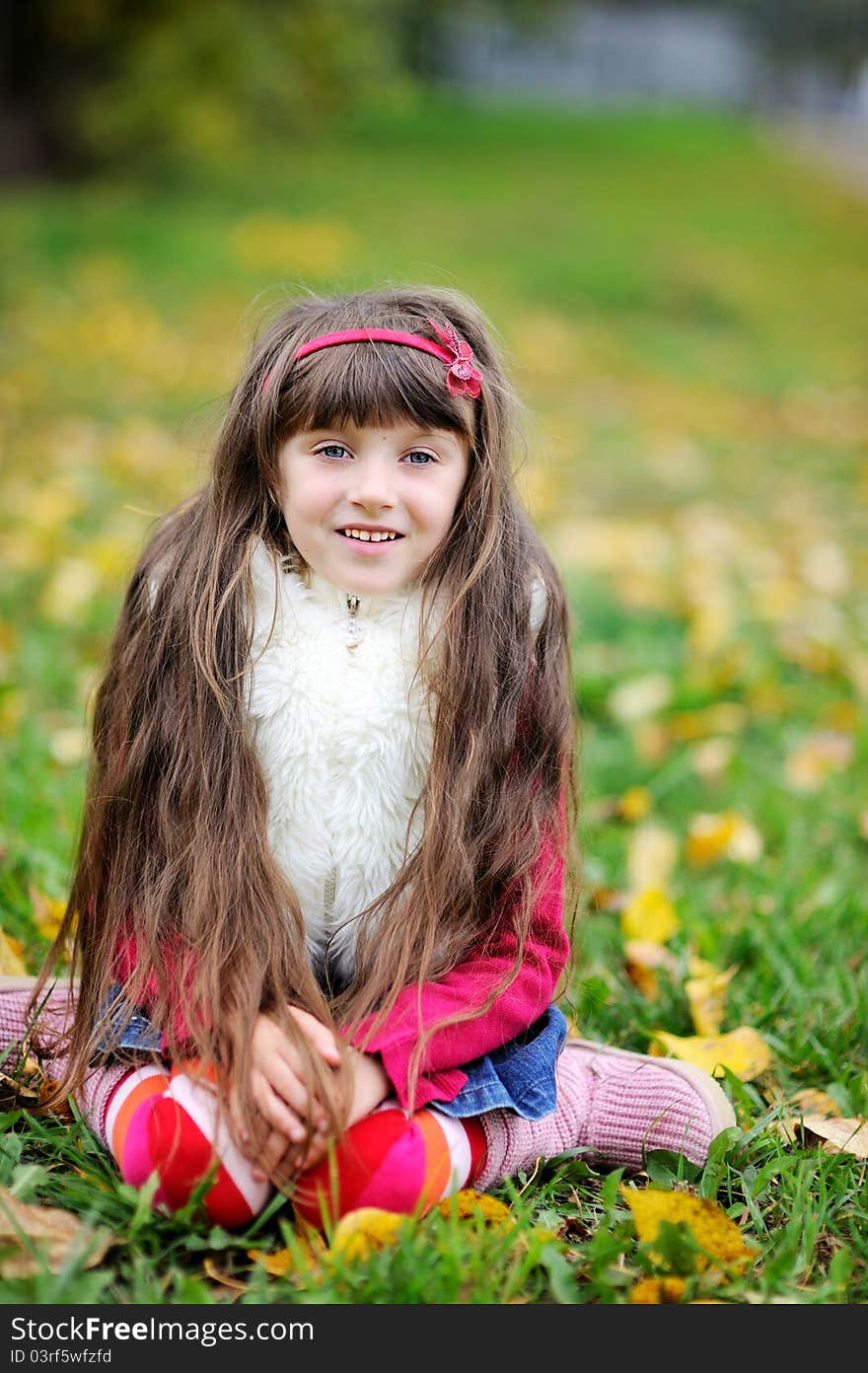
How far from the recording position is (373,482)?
155cm

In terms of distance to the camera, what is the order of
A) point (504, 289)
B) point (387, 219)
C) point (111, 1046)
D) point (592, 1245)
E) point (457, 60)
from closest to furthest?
point (592, 1245) → point (111, 1046) → point (504, 289) → point (387, 219) → point (457, 60)

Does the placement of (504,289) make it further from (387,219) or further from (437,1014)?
(437,1014)

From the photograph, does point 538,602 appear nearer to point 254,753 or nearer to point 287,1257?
point 254,753

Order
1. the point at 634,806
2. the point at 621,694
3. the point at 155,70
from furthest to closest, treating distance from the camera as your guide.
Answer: the point at 155,70 < the point at 621,694 < the point at 634,806

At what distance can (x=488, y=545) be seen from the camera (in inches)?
64.8

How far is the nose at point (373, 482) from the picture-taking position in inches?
60.9

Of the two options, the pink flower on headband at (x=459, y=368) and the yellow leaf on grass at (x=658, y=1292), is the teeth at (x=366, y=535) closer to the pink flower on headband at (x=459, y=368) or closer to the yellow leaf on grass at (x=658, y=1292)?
the pink flower on headband at (x=459, y=368)


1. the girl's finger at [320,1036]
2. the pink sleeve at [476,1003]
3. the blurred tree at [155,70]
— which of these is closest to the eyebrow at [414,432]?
the pink sleeve at [476,1003]

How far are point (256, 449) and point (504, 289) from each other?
834 centimetres

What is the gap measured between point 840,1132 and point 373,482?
101 cm

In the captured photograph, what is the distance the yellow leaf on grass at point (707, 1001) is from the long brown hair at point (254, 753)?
42 centimetres

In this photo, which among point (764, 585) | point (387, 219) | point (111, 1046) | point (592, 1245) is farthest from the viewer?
point (387, 219)

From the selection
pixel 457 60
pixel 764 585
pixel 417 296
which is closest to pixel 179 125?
pixel 764 585

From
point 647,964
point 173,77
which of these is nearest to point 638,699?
point 647,964
